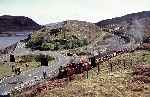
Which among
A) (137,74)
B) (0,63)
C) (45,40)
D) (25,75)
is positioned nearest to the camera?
(137,74)

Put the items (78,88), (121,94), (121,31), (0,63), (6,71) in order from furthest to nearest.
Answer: (121,31), (0,63), (6,71), (78,88), (121,94)

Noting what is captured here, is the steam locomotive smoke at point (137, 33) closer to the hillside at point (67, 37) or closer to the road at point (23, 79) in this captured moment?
the hillside at point (67, 37)

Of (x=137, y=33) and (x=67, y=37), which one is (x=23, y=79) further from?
(x=137, y=33)

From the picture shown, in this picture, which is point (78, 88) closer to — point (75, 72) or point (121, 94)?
point (121, 94)

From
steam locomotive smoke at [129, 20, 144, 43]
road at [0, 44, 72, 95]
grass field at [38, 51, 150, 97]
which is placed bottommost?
road at [0, 44, 72, 95]

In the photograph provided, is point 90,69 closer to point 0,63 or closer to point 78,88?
point 78,88

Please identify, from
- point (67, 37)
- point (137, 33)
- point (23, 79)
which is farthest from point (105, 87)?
point (137, 33)

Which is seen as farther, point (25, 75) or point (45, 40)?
point (45, 40)

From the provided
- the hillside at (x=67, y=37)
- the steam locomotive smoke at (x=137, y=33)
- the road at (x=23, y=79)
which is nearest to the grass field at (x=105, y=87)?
the road at (x=23, y=79)

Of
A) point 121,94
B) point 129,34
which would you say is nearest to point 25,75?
point 121,94

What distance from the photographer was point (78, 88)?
156ft

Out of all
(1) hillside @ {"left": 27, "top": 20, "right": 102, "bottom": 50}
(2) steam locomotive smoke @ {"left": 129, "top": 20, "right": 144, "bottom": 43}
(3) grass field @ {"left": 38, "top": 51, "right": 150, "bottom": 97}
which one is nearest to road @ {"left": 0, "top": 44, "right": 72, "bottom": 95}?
(3) grass field @ {"left": 38, "top": 51, "right": 150, "bottom": 97}

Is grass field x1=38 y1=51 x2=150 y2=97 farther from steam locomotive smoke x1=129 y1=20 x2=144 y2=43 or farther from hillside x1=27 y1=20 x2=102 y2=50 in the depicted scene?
steam locomotive smoke x1=129 y1=20 x2=144 y2=43

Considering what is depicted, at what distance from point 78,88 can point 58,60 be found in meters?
41.3
